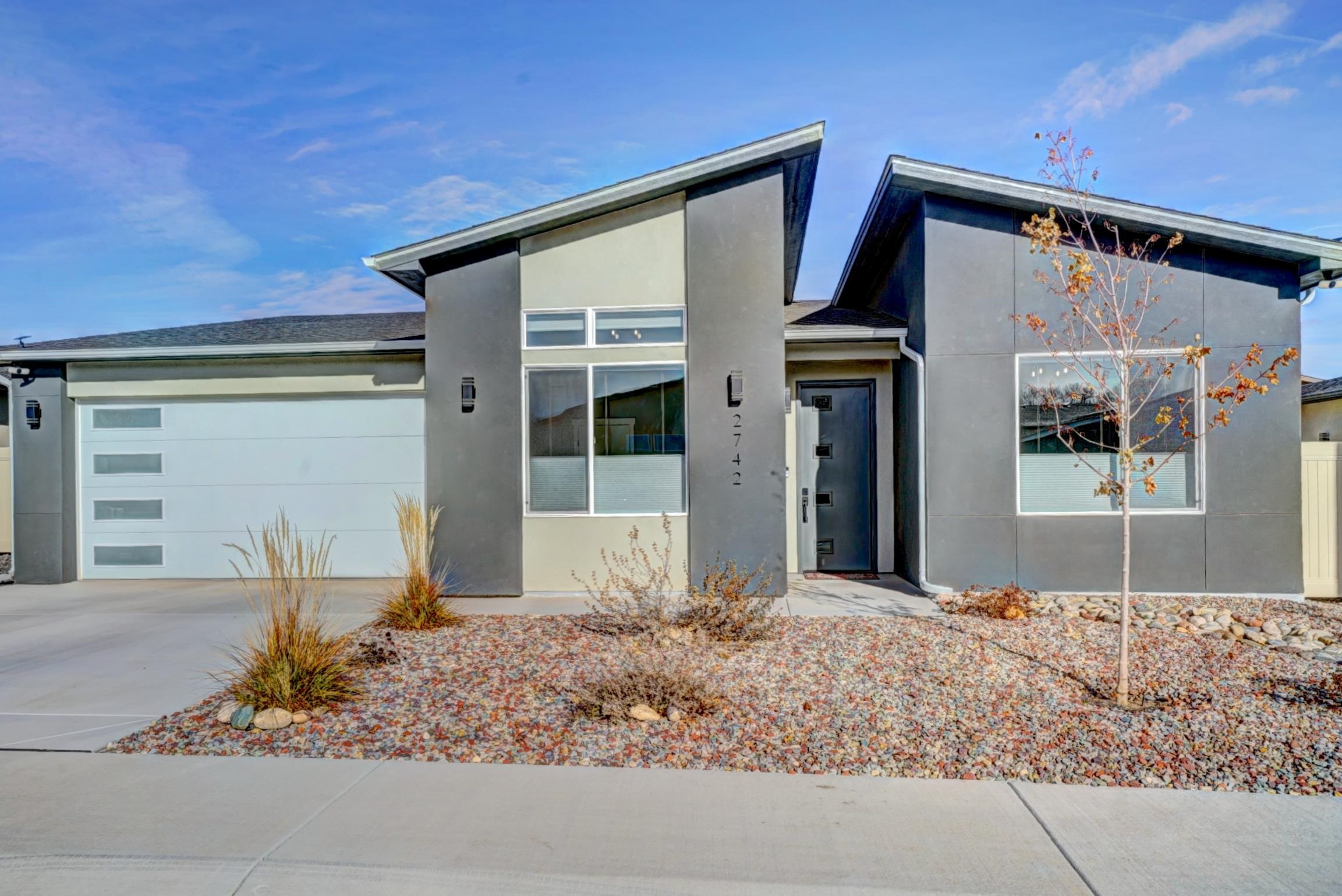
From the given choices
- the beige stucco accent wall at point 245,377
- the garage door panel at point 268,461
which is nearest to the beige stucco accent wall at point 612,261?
the beige stucco accent wall at point 245,377

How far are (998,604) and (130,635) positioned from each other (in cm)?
748

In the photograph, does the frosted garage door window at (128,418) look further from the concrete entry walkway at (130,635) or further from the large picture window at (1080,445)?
the large picture window at (1080,445)

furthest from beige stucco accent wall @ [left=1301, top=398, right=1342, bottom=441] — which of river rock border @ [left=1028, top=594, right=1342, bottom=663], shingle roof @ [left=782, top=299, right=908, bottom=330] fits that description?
shingle roof @ [left=782, top=299, right=908, bottom=330]

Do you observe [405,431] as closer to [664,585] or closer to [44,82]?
[664,585]

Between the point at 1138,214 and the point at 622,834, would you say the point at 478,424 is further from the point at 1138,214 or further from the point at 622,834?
the point at 1138,214

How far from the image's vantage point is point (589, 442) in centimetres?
804

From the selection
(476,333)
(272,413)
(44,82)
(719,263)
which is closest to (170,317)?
(44,82)

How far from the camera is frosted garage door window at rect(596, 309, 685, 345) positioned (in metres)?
8.00

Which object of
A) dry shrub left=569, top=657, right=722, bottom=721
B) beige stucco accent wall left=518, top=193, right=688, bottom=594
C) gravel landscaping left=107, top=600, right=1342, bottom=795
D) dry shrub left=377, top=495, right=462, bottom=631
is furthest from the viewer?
beige stucco accent wall left=518, top=193, right=688, bottom=594

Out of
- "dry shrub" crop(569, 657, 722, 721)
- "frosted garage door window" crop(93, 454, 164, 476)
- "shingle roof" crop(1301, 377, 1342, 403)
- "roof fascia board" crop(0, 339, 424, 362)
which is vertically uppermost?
"roof fascia board" crop(0, 339, 424, 362)

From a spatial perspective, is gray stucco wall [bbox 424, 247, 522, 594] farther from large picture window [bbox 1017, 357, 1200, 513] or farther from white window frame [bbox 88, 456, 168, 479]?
large picture window [bbox 1017, 357, 1200, 513]

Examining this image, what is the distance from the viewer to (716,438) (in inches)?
309

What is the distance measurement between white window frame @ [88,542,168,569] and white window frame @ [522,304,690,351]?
5318 mm

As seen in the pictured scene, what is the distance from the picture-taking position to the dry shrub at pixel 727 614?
6.02m
